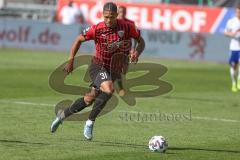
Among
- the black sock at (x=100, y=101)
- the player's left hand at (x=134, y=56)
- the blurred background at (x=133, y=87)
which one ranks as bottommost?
the blurred background at (x=133, y=87)

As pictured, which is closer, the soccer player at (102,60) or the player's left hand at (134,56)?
the soccer player at (102,60)

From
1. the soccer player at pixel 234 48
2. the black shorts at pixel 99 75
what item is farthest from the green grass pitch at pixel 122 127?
the black shorts at pixel 99 75

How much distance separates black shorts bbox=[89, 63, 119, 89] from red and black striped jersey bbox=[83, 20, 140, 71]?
0.09m

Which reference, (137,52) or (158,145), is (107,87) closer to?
(137,52)

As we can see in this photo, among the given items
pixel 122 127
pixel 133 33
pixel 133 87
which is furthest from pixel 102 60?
pixel 133 87

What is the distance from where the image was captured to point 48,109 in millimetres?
16188

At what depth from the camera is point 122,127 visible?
45.5 ft

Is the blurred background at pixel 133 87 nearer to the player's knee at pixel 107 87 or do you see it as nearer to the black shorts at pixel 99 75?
the player's knee at pixel 107 87

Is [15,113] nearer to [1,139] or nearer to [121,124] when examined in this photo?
[121,124]

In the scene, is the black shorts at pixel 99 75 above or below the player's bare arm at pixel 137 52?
below

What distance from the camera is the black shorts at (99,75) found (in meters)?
12.1

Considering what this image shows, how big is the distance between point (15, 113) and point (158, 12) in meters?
24.3

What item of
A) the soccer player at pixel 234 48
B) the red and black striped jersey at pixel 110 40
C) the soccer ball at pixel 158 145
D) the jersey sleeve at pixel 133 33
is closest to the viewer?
the soccer ball at pixel 158 145

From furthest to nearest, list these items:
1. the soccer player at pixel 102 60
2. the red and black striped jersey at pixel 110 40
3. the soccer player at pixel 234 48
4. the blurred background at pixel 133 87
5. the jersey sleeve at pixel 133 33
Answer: the soccer player at pixel 234 48 → the jersey sleeve at pixel 133 33 → the red and black striped jersey at pixel 110 40 → the soccer player at pixel 102 60 → the blurred background at pixel 133 87
